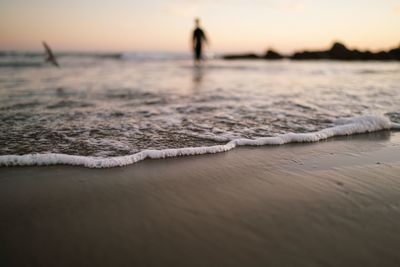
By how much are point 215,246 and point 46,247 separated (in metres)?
1.06

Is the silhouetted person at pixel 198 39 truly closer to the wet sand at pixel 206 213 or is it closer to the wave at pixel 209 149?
the wave at pixel 209 149

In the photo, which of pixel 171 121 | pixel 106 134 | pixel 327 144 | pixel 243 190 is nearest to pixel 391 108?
pixel 327 144

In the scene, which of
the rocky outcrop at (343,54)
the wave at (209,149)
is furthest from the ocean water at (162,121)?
the rocky outcrop at (343,54)

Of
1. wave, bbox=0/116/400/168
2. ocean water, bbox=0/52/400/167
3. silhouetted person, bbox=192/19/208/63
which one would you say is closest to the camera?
wave, bbox=0/116/400/168

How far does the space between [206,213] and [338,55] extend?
110 ft

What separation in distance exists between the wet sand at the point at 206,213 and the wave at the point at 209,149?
117mm

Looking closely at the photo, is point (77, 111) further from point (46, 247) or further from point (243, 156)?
point (46, 247)

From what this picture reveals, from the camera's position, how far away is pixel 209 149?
139 inches

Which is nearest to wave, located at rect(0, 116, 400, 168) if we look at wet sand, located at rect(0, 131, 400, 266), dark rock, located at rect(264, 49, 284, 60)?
wet sand, located at rect(0, 131, 400, 266)

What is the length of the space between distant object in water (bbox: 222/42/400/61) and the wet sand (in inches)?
1214

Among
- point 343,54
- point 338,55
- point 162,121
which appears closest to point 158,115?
point 162,121

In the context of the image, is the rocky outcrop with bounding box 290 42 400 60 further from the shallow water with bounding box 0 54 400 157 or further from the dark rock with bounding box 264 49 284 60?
the shallow water with bounding box 0 54 400 157

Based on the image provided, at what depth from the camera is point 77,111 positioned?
5.46 m

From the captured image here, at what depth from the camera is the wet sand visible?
1.68 meters
